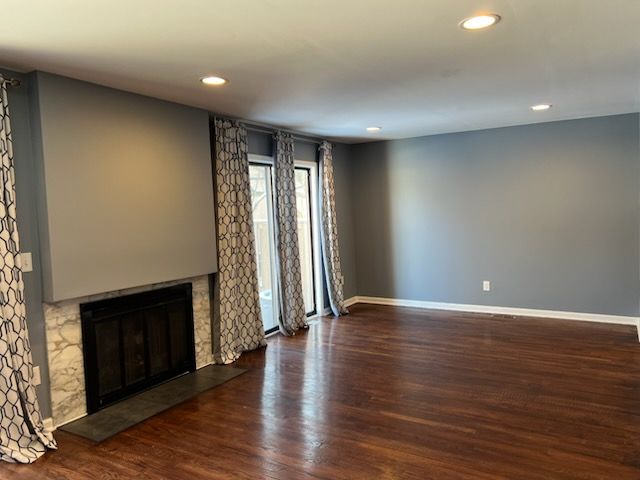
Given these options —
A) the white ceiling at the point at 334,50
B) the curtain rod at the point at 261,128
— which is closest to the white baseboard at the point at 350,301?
the curtain rod at the point at 261,128

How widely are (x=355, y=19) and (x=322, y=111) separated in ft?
7.01

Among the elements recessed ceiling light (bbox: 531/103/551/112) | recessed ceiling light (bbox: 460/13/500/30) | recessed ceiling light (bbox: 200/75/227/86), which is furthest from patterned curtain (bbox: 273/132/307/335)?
recessed ceiling light (bbox: 460/13/500/30)

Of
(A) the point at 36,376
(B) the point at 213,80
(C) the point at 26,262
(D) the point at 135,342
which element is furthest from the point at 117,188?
(A) the point at 36,376

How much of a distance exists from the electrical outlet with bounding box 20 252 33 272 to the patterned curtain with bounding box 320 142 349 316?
12.1ft

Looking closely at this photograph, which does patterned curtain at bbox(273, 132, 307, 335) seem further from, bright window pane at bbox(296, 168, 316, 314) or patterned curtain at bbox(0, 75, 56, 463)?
patterned curtain at bbox(0, 75, 56, 463)

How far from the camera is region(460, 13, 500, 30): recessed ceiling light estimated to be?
235 centimetres

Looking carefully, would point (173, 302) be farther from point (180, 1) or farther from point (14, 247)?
point (180, 1)

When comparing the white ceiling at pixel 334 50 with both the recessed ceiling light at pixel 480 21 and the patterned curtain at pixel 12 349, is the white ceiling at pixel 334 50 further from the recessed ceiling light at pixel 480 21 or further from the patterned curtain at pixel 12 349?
the patterned curtain at pixel 12 349

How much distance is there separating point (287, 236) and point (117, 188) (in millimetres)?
2295

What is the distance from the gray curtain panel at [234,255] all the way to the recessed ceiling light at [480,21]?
2.66 m

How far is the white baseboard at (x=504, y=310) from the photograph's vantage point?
5.38 m

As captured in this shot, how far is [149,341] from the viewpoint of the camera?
3.87m

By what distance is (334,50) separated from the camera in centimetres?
277

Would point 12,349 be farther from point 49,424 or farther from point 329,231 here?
point 329,231
